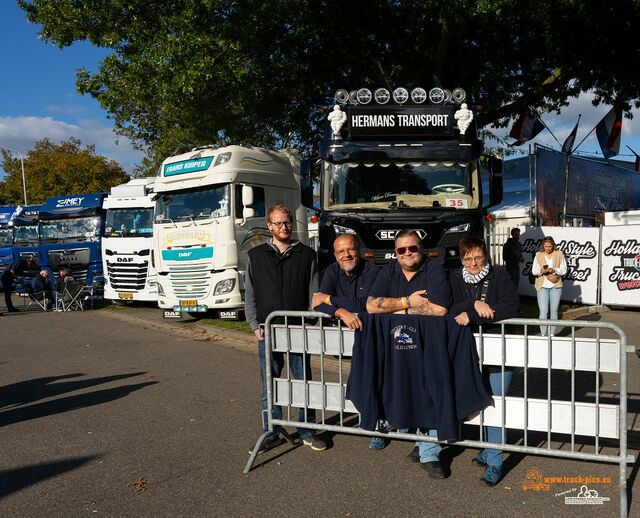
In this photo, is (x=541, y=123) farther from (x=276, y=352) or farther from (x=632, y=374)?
(x=276, y=352)

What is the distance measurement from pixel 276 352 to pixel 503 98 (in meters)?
11.2

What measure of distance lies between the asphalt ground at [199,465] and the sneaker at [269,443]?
0.09m

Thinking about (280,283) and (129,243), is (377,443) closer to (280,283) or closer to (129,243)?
(280,283)

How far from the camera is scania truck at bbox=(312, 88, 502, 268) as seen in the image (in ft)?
27.4

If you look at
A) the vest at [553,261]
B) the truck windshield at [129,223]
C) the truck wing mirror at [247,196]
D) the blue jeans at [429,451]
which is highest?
the truck wing mirror at [247,196]

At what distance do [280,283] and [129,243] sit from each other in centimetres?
1128

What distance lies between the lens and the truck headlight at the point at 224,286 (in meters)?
11.2

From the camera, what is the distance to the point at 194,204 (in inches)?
462

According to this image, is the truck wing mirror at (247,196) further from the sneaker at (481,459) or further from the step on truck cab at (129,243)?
the sneaker at (481,459)

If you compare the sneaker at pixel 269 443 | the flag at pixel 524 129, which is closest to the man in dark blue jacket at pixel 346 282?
the sneaker at pixel 269 443

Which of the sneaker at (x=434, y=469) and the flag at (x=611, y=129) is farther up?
the flag at (x=611, y=129)

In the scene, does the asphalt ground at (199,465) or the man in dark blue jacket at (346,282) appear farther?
the man in dark blue jacket at (346,282)

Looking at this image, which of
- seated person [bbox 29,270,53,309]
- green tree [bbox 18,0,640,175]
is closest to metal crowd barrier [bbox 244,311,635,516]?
green tree [bbox 18,0,640,175]

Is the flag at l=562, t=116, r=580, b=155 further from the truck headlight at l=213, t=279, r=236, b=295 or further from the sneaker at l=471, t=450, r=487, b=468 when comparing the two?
the sneaker at l=471, t=450, r=487, b=468
